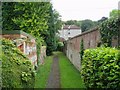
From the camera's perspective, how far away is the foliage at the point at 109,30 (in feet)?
26.0

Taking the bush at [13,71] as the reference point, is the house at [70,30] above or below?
above

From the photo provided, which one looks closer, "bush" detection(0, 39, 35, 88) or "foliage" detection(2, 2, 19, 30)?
"bush" detection(0, 39, 35, 88)

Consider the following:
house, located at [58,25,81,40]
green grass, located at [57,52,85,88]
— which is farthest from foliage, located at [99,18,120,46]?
house, located at [58,25,81,40]

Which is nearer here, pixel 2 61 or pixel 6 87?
pixel 6 87

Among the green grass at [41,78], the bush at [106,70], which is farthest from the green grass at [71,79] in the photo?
the bush at [106,70]

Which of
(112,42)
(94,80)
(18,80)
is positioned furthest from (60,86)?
(18,80)

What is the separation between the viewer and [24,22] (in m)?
20.8

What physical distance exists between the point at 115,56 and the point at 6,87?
2.29m

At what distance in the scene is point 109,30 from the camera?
8.38 m

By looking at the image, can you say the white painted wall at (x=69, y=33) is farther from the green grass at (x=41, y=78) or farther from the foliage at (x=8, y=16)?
the green grass at (x=41, y=78)

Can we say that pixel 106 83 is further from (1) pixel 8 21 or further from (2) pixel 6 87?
(1) pixel 8 21

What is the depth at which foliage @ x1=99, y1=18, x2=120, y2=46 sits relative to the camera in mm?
7934

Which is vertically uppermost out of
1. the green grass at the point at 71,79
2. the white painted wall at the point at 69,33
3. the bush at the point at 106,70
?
the white painted wall at the point at 69,33

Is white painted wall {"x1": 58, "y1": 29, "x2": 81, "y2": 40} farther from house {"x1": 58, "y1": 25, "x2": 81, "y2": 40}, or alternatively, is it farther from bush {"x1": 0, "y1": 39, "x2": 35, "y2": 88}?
bush {"x1": 0, "y1": 39, "x2": 35, "y2": 88}
